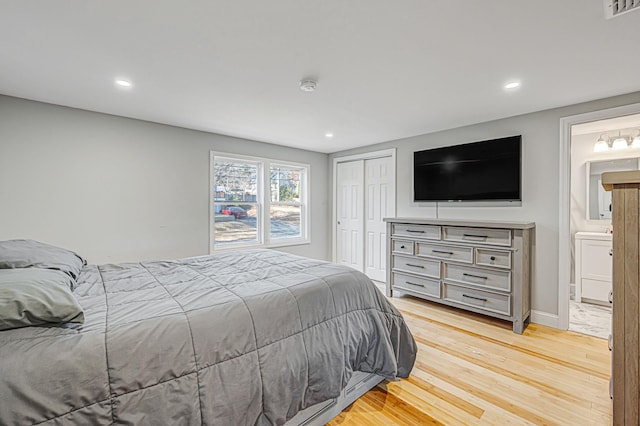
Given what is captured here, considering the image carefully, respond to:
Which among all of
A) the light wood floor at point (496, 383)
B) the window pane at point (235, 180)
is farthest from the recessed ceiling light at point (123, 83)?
the light wood floor at point (496, 383)

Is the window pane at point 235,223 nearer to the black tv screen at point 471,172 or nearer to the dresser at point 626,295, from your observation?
the black tv screen at point 471,172

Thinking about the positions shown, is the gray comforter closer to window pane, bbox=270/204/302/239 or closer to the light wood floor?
the light wood floor

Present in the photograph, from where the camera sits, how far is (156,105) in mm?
2924

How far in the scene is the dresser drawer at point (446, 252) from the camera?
3221 millimetres

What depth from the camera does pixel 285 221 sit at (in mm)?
4988

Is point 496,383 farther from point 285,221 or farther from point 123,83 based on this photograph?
point 123,83

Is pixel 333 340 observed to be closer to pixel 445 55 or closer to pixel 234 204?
pixel 445 55

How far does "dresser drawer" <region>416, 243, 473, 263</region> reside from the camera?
322 centimetres

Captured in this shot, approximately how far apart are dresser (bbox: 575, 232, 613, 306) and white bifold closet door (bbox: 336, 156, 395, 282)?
2.45 meters

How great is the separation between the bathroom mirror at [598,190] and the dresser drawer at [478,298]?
2.16 m

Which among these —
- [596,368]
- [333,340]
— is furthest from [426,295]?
[333,340]

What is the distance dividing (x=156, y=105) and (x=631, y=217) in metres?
3.58

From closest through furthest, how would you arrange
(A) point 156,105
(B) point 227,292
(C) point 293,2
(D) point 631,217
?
(D) point 631,217 < (C) point 293,2 < (B) point 227,292 < (A) point 156,105

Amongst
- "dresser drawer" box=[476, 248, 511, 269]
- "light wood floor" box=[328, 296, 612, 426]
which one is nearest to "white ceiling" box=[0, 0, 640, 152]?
"dresser drawer" box=[476, 248, 511, 269]
